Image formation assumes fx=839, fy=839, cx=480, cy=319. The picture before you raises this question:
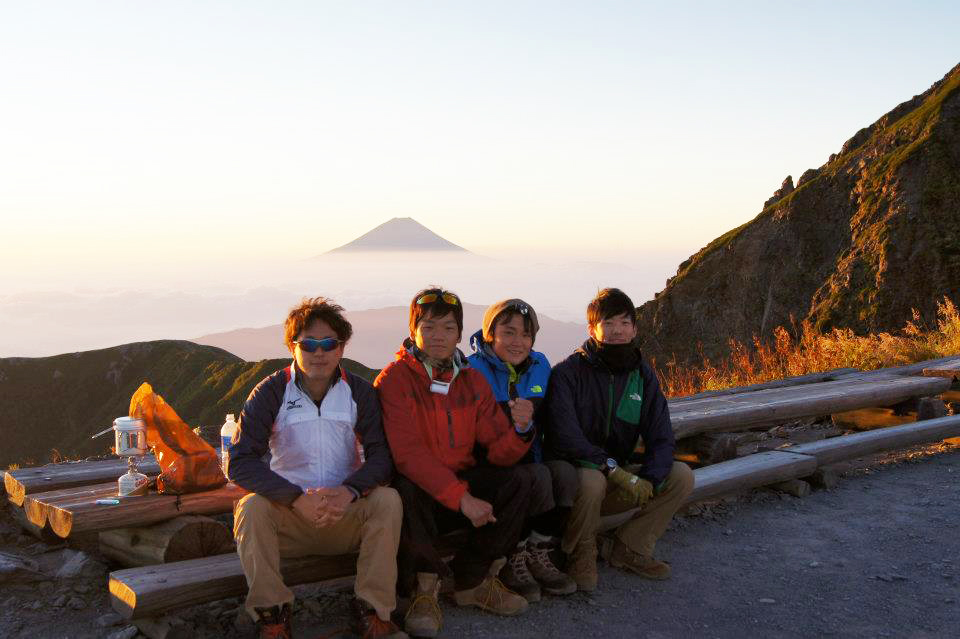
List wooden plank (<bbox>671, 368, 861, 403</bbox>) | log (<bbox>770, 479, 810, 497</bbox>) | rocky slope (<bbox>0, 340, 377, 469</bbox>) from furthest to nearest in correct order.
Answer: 1. rocky slope (<bbox>0, 340, 377, 469</bbox>)
2. wooden plank (<bbox>671, 368, 861, 403</bbox>)
3. log (<bbox>770, 479, 810, 497</bbox>)

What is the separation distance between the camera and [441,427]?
4332 millimetres

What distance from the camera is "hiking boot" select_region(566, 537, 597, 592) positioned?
4.60 metres

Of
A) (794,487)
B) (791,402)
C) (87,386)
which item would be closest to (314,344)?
(794,487)

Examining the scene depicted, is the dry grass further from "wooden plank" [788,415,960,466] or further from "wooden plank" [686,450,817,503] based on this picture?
"wooden plank" [686,450,817,503]

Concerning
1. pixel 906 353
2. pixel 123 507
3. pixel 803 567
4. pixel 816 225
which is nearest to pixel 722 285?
pixel 816 225

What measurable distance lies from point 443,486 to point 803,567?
2.43m

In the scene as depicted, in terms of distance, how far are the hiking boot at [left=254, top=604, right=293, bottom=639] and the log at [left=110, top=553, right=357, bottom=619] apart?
195mm

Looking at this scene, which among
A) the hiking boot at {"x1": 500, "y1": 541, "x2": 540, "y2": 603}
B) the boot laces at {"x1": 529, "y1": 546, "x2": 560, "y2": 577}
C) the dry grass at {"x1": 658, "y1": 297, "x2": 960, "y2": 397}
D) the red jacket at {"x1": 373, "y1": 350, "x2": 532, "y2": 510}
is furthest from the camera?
the dry grass at {"x1": 658, "y1": 297, "x2": 960, "y2": 397}

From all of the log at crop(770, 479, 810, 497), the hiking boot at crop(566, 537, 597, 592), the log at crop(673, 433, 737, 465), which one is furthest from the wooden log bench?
the log at crop(770, 479, 810, 497)

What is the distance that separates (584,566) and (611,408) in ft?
3.03

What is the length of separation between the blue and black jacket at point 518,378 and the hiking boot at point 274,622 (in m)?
1.57

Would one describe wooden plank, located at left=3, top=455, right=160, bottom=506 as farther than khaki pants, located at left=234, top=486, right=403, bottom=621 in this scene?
Yes

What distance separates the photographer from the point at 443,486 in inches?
162

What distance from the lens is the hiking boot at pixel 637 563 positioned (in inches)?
191
